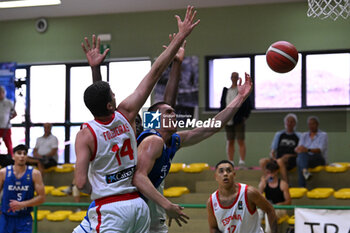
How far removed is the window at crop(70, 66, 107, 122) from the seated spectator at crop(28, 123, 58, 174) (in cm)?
117

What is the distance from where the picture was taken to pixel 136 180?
344 centimetres

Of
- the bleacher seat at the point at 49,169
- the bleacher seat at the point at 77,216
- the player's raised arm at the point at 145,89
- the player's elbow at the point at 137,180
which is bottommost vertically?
the bleacher seat at the point at 77,216

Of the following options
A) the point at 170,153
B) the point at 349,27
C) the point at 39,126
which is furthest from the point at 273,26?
the point at 170,153

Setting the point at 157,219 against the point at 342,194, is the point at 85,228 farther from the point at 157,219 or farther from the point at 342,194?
the point at 342,194

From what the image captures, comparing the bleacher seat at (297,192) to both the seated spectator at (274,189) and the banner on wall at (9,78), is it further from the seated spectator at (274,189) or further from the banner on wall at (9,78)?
the banner on wall at (9,78)

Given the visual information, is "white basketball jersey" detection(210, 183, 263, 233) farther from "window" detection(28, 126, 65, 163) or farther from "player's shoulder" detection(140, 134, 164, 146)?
"window" detection(28, 126, 65, 163)

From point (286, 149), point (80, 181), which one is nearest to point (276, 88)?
point (286, 149)

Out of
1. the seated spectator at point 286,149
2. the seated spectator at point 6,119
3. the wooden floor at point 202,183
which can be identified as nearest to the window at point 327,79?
the seated spectator at point 286,149

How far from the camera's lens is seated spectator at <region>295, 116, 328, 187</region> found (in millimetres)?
9188

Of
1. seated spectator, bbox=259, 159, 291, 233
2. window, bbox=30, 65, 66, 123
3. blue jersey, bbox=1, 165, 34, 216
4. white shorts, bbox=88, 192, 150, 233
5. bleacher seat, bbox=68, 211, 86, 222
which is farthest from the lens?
window, bbox=30, 65, 66, 123

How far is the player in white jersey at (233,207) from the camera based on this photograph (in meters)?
5.41

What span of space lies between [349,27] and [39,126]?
264 inches

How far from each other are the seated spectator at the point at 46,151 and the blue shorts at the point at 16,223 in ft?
12.0

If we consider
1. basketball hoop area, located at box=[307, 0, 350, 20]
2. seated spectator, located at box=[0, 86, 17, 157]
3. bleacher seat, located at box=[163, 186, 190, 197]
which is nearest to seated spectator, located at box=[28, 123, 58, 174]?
seated spectator, located at box=[0, 86, 17, 157]
